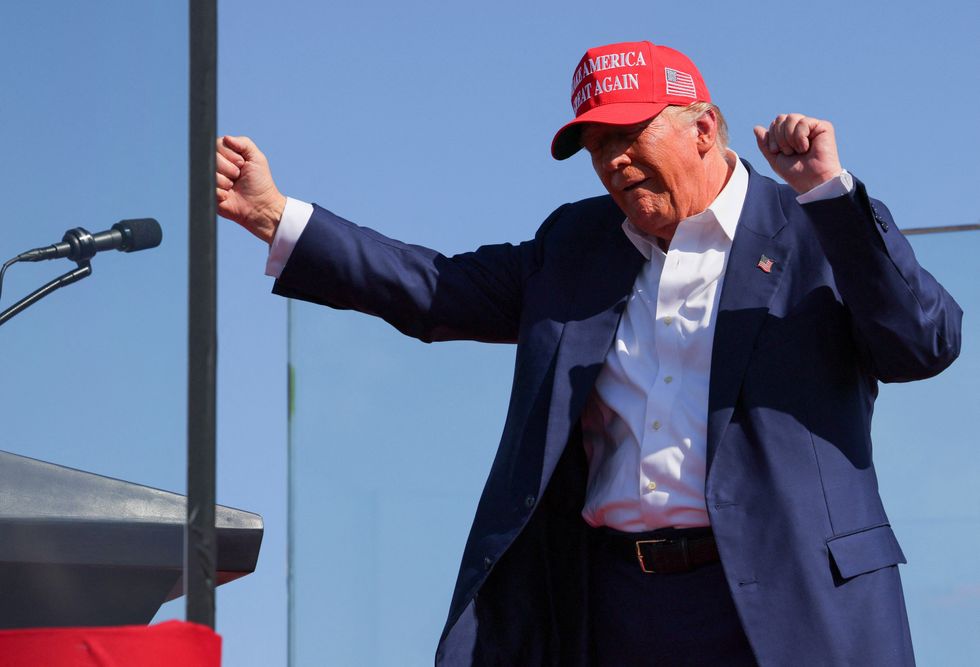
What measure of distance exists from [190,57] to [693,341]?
1.07 meters

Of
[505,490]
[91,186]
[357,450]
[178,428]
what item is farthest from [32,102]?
[357,450]

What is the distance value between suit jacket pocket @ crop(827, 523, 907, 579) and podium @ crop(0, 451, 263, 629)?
0.93 m

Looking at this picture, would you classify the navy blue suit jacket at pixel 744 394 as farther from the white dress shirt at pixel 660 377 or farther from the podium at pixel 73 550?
the podium at pixel 73 550

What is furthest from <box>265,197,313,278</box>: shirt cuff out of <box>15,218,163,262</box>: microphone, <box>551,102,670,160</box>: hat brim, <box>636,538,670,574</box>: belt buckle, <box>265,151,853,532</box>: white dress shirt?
<box>15,218,163,262</box>: microphone

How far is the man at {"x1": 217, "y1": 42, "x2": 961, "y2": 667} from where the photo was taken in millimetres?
1810

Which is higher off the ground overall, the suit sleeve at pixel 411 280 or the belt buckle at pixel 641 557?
the suit sleeve at pixel 411 280

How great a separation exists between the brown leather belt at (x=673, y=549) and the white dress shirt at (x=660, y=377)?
1cm

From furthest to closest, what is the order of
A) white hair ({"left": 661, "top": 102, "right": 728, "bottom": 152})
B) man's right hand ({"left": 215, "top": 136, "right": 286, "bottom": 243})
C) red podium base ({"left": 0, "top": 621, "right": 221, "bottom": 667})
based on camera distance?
white hair ({"left": 661, "top": 102, "right": 728, "bottom": 152}) < man's right hand ({"left": 215, "top": 136, "right": 286, "bottom": 243}) < red podium base ({"left": 0, "top": 621, "right": 221, "bottom": 667})

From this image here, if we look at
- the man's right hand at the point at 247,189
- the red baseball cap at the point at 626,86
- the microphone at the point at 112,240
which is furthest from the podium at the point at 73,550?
the red baseball cap at the point at 626,86

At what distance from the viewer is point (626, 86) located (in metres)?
2.18

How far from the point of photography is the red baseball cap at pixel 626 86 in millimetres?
2158

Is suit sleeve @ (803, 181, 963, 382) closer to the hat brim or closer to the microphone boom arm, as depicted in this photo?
the hat brim

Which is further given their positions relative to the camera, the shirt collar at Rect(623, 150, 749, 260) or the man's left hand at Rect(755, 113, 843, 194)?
the shirt collar at Rect(623, 150, 749, 260)

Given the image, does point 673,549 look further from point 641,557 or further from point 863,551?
point 863,551
